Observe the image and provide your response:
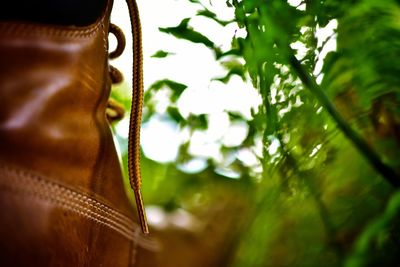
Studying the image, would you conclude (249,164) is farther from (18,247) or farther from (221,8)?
(18,247)

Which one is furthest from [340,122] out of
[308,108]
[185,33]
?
[185,33]

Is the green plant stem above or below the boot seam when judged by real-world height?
below

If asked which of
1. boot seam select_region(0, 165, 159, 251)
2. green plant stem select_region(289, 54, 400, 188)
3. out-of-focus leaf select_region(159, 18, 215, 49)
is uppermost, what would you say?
out-of-focus leaf select_region(159, 18, 215, 49)

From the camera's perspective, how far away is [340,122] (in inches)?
29.0

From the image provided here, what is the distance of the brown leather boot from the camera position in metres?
0.53

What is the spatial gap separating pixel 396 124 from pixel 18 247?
2.08ft

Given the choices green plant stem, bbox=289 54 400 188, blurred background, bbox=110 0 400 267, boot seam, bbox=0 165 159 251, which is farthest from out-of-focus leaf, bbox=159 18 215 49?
boot seam, bbox=0 165 159 251

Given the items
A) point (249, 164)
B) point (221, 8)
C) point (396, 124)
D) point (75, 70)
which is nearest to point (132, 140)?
point (75, 70)

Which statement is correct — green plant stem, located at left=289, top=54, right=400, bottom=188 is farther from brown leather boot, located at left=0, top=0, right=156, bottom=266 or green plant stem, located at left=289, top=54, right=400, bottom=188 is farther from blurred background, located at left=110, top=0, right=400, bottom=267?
brown leather boot, located at left=0, top=0, right=156, bottom=266

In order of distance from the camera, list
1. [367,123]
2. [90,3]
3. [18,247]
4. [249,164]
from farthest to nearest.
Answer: [249,164]
[367,123]
[90,3]
[18,247]

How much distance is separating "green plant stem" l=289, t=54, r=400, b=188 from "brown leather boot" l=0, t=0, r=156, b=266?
0.26 metres

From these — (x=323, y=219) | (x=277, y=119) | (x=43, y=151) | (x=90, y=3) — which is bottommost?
(x=323, y=219)

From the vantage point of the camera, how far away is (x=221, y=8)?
0.87 metres

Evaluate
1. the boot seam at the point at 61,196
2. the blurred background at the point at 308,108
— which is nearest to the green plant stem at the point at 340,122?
the blurred background at the point at 308,108
